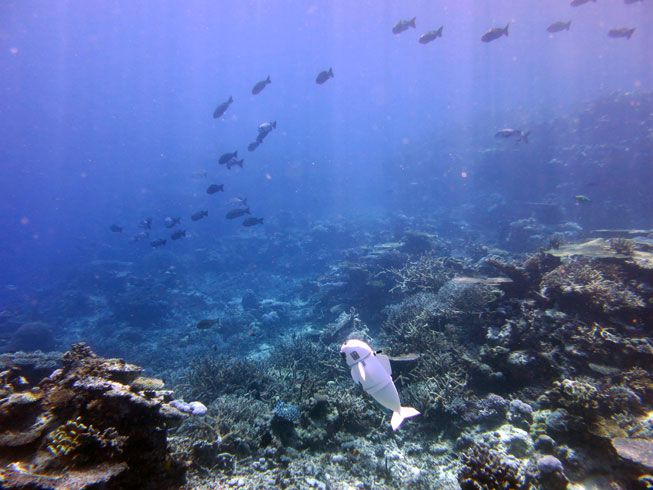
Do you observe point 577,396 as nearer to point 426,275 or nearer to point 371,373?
point 371,373

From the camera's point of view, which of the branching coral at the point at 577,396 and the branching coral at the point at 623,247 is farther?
the branching coral at the point at 623,247

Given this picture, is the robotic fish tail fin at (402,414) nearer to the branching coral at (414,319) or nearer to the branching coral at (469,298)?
the branching coral at (414,319)

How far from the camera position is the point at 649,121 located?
22625 millimetres

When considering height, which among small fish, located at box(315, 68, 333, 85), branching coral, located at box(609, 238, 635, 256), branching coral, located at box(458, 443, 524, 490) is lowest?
branching coral, located at box(458, 443, 524, 490)

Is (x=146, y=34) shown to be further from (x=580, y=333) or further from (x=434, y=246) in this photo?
(x=580, y=333)

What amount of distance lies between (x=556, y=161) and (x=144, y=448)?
29.2 metres

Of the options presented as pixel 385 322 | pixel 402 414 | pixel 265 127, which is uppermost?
pixel 265 127

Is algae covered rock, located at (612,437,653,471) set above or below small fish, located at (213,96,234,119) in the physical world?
below

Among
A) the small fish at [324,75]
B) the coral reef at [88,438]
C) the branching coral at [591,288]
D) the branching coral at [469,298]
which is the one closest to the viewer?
the coral reef at [88,438]

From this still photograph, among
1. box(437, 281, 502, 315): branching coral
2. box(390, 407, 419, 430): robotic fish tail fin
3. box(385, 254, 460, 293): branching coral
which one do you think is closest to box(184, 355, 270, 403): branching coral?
box(390, 407, 419, 430): robotic fish tail fin

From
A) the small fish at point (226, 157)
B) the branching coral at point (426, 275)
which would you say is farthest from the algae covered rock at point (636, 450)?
the small fish at point (226, 157)

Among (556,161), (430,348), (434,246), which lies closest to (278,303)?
(434,246)

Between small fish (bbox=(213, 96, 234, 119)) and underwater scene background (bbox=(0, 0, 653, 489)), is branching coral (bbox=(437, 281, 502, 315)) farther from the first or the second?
small fish (bbox=(213, 96, 234, 119))

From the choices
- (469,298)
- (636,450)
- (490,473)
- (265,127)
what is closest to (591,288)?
(469,298)
